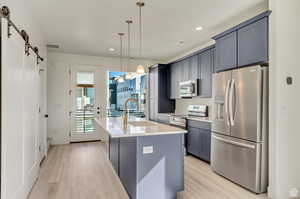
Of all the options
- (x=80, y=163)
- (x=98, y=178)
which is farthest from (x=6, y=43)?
(x=80, y=163)

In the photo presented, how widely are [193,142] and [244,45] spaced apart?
238 cm

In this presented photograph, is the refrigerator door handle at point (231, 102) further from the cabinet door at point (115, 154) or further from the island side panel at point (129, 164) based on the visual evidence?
the cabinet door at point (115, 154)

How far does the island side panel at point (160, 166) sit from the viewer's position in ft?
7.13

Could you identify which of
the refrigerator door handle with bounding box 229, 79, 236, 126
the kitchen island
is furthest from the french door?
the refrigerator door handle with bounding box 229, 79, 236, 126

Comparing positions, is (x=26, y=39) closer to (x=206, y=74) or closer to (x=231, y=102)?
(x=231, y=102)

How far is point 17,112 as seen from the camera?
2.15 metres

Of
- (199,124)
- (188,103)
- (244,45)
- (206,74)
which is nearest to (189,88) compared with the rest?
(206,74)

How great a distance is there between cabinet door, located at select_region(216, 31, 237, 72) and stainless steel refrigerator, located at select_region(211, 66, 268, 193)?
7.9 inches

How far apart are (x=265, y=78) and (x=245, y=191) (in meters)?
1.70

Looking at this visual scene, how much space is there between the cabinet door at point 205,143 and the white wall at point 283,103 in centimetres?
137

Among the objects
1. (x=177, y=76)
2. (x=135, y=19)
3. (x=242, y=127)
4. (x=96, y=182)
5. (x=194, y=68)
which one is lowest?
(x=96, y=182)

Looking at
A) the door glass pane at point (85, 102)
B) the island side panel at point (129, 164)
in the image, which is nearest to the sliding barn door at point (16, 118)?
the island side panel at point (129, 164)

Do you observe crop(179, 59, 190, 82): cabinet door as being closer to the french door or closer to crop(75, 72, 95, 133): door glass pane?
the french door

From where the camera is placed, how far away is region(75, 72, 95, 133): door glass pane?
5838 millimetres
